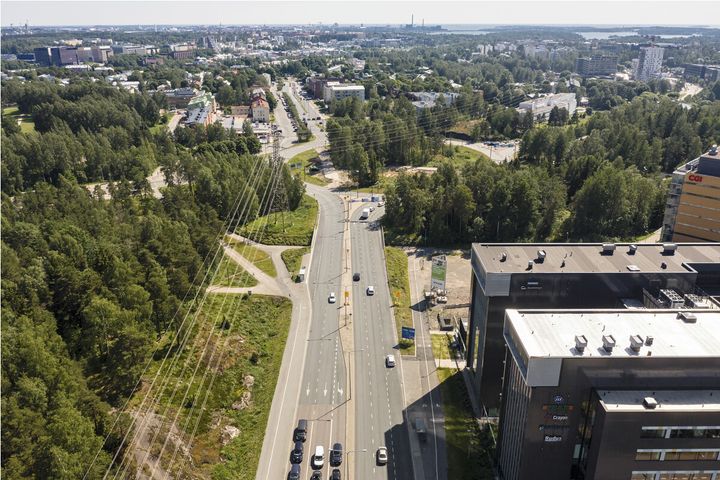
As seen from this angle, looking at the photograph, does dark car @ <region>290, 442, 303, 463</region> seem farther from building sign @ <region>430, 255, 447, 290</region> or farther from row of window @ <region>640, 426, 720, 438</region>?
building sign @ <region>430, 255, 447, 290</region>

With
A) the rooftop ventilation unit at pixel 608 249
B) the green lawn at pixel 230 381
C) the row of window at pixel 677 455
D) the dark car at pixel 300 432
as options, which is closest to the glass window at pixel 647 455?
the row of window at pixel 677 455

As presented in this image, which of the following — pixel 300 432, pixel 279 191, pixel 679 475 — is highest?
pixel 279 191

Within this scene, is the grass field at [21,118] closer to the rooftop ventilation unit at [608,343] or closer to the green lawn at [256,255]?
the green lawn at [256,255]

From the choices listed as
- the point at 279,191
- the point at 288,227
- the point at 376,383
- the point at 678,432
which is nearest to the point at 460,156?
the point at 279,191

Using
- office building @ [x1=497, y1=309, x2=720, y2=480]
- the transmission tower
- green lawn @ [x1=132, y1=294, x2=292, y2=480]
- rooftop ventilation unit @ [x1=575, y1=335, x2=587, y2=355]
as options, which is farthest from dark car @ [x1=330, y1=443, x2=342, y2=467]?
the transmission tower

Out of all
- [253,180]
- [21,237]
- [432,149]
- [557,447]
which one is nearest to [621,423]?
[557,447]

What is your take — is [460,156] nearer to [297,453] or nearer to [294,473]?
[297,453]
